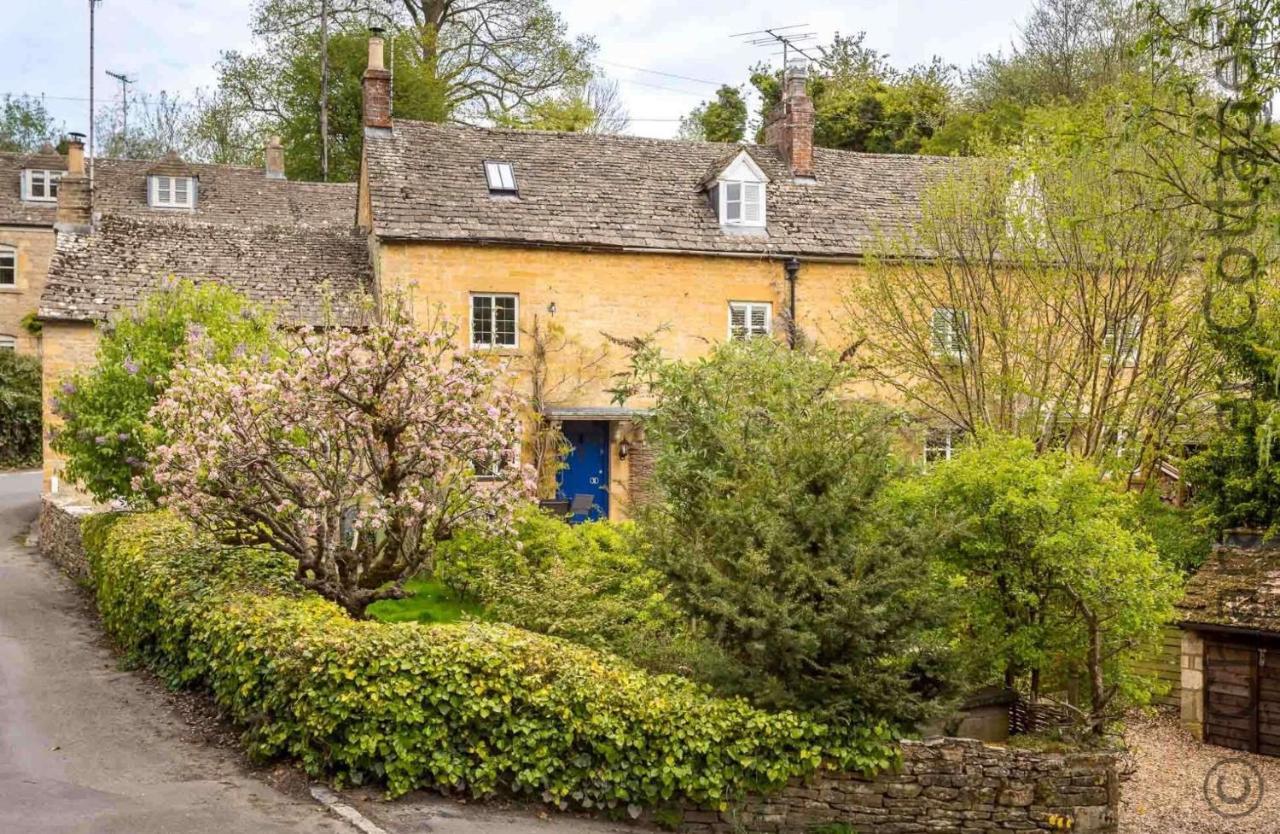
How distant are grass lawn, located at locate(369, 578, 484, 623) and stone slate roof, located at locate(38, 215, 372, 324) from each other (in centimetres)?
1024

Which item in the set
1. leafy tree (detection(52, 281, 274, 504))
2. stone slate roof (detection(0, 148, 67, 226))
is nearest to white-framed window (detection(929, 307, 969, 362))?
leafy tree (detection(52, 281, 274, 504))

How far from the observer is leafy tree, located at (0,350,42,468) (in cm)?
3909

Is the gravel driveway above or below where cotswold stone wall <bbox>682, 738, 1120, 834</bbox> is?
below

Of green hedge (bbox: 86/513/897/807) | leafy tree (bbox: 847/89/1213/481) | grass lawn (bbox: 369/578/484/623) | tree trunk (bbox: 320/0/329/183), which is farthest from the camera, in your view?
tree trunk (bbox: 320/0/329/183)

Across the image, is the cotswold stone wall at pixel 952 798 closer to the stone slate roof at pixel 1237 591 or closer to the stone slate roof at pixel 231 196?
the stone slate roof at pixel 1237 591

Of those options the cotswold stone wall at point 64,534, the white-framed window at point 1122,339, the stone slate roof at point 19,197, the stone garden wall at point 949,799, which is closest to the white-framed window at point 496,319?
the cotswold stone wall at point 64,534

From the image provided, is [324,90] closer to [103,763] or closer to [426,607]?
[426,607]

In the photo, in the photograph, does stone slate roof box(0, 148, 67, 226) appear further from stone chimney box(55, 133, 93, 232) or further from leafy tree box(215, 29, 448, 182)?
stone chimney box(55, 133, 93, 232)

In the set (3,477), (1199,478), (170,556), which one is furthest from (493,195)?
(3,477)

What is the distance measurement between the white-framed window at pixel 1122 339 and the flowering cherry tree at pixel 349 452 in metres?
11.0

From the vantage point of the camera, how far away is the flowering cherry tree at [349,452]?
45.0 feet

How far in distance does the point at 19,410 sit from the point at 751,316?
2610 cm

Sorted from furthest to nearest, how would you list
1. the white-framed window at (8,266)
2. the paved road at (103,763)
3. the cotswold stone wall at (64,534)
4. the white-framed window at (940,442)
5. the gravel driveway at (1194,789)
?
the white-framed window at (8,266), the white-framed window at (940,442), the cotswold stone wall at (64,534), the gravel driveway at (1194,789), the paved road at (103,763)

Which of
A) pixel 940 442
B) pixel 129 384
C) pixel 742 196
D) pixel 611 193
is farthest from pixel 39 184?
pixel 940 442
